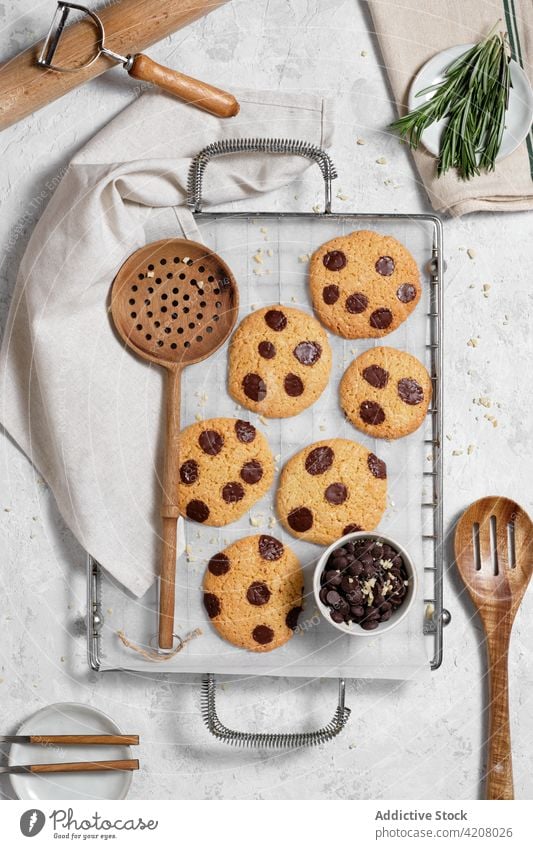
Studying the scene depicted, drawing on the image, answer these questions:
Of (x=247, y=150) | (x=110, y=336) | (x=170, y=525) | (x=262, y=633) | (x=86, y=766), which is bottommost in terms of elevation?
(x=86, y=766)

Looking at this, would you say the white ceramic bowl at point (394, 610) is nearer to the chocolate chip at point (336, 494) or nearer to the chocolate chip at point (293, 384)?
the chocolate chip at point (336, 494)

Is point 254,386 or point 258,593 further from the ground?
point 254,386

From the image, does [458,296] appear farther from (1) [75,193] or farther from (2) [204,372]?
(1) [75,193]

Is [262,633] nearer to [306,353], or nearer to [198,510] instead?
[198,510]

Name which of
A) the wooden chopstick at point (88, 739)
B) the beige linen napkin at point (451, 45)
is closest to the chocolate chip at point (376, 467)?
the beige linen napkin at point (451, 45)

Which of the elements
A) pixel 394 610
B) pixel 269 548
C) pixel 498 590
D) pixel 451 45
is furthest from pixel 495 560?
pixel 451 45

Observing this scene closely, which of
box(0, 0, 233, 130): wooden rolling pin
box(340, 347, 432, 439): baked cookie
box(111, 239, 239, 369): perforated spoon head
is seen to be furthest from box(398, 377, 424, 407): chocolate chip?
box(0, 0, 233, 130): wooden rolling pin
